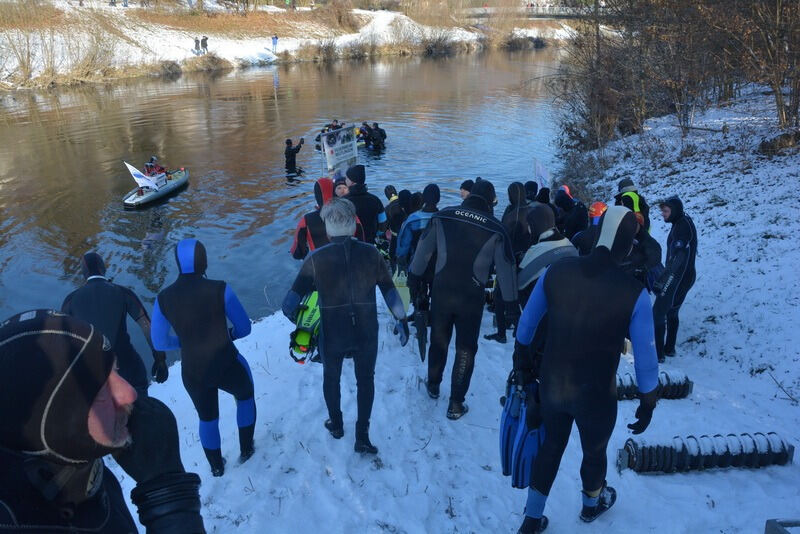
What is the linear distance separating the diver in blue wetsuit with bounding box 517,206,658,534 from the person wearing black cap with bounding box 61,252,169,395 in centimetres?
332

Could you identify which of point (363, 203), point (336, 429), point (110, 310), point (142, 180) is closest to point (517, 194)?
point (363, 203)

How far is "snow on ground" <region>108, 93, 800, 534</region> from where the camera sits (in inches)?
148

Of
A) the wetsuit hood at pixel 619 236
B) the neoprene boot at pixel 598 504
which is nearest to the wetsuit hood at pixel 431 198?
the wetsuit hood at pixel 619 236

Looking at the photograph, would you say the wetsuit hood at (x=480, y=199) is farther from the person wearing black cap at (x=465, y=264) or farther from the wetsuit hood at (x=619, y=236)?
the wetsuit hood at (x=619, y=236)

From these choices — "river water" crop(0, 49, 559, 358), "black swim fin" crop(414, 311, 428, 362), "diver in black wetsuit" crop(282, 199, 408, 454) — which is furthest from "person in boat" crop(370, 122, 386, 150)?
"diver in black wetsuit" crop(282, 199, 408, 454)

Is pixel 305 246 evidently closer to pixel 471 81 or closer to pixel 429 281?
pixel 429 281

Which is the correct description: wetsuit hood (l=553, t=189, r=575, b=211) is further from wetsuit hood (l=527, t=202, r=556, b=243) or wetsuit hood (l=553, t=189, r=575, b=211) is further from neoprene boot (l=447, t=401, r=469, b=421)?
neoprene boot (l=447, t=401, r=469, b=421)

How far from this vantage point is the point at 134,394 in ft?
5.04

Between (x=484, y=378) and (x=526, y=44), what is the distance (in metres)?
76.3

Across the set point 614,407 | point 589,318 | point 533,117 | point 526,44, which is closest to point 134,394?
point 589,318

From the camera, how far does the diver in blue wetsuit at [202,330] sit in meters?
3.70

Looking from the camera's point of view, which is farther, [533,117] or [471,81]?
[471,81]

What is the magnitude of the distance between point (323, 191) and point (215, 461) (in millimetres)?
A: 3232

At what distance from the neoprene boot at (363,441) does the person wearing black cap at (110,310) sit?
1952 mm
